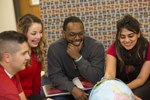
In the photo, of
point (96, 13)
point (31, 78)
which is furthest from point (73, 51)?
point (96, 13)

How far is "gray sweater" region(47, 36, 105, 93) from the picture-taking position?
6.52 feet

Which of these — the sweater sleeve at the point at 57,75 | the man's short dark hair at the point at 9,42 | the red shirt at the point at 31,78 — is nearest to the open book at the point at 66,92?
the sweater sleeve at the point at 57,75

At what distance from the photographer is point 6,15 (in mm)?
4043

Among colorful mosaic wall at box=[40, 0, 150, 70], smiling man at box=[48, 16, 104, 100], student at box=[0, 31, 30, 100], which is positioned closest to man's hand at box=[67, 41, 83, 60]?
smiling man at box=[48, 16, 104, 100]

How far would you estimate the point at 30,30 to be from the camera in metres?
1.96

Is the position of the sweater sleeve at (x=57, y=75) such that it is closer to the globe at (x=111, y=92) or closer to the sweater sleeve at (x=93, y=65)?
the sweater sleeve at (x=93, y=65)

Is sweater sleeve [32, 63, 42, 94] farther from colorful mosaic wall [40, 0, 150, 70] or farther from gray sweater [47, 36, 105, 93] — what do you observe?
colorful mosaic wall [40, 0, 150, 70]

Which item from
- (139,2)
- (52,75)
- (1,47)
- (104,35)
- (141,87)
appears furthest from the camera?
(104,35)

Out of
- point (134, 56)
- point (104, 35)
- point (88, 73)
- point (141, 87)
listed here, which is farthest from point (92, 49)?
point (104, 35)

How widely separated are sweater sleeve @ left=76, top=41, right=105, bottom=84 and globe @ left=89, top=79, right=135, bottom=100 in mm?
632

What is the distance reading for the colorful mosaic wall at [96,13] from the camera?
2916 mm

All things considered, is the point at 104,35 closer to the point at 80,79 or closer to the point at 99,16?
the point at 99,16

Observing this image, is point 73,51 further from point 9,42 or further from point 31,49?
point 9,42

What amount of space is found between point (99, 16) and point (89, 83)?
144 cm
